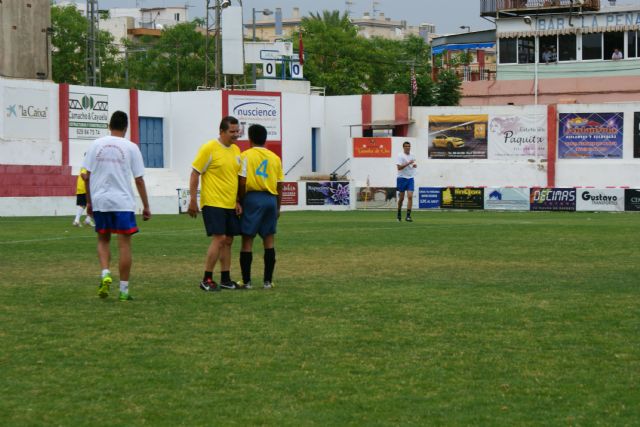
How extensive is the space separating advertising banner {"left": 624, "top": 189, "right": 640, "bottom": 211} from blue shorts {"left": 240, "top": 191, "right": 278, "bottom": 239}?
104 ft

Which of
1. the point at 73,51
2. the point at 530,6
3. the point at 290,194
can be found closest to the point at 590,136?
the point at 290,194

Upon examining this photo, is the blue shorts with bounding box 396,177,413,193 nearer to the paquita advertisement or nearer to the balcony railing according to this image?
the paquita advertisement

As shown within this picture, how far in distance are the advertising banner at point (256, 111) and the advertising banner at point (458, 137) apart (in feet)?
23.4

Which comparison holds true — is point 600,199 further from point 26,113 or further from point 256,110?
point 26,113

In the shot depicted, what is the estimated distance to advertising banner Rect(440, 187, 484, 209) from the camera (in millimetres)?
45156

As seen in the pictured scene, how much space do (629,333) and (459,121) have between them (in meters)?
45.4

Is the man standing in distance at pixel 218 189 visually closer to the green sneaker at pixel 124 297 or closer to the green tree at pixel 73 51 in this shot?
the green sneaker at pixel 124 297

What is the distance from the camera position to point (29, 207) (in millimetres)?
38062

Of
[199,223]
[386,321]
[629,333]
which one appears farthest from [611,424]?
[199,223]

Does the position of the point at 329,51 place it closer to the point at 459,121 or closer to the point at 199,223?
the point at 459,121

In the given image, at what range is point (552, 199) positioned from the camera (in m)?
44.3

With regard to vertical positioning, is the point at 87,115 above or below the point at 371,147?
above

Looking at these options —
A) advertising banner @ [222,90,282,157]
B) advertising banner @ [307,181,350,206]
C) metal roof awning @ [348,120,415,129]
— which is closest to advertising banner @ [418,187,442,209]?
advertising banner @ [307,181,350,206]

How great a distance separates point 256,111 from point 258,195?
41.6 metres
